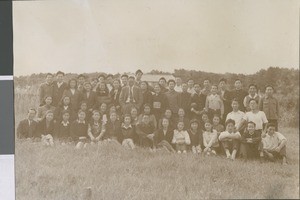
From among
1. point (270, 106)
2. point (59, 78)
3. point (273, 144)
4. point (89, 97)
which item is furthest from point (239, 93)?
point (59, 78)

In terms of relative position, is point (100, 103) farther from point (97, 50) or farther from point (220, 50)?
point (220, 50)

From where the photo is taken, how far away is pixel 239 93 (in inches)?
70.0

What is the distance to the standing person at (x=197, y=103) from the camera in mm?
1787

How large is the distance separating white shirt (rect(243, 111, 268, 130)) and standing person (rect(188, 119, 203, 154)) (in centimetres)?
21

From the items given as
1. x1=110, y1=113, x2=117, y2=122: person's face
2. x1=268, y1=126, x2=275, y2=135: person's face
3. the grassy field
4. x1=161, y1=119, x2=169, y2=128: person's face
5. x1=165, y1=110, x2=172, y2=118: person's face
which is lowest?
the grassy field

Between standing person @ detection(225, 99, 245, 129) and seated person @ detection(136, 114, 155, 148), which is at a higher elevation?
standing person @ detection(225, 99, 245, 129)

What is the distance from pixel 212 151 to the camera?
177cm

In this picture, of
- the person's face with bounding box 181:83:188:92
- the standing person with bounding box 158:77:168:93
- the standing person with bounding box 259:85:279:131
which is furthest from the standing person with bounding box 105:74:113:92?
the standing person with bounding box 259:85:279:131

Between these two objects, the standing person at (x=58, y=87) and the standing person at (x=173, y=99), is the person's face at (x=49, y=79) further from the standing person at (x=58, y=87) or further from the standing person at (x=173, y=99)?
the standing person at (x=173, y=99)

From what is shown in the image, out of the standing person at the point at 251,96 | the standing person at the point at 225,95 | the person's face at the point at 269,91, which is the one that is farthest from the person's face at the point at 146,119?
the person's face at the point at 269,91

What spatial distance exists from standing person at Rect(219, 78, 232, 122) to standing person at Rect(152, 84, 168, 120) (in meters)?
0.25

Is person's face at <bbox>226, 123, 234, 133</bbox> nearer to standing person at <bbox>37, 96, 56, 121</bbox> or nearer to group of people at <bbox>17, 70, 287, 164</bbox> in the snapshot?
group of people at <bbox>17, 70, 287, 164</bbox>

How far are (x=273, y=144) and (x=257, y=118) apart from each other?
130mm

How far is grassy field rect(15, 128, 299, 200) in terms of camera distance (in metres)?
1.75
